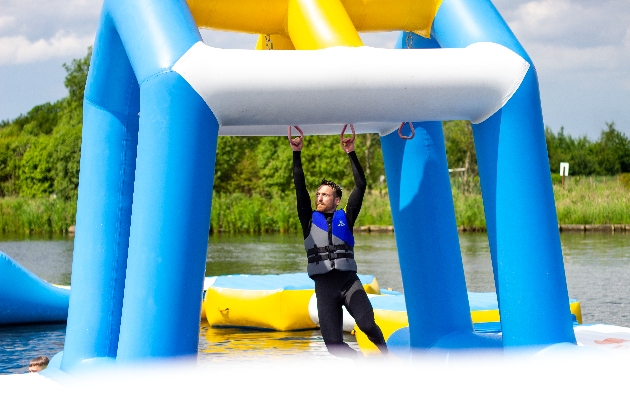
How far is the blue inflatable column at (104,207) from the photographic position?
4.85 metres

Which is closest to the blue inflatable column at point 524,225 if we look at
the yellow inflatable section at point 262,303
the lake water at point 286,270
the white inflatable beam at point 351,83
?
the white inflatable beam at point 351,83

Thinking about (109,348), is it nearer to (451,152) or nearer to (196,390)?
(196,390)

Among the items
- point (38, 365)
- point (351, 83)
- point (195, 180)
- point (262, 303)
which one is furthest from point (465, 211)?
point (195, 180)

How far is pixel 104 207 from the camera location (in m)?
4.90

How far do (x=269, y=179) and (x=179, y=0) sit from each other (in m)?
29.6

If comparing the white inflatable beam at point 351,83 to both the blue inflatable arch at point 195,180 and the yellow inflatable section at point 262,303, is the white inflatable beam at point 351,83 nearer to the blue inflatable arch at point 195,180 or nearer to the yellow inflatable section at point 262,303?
the blue inflatable arch at point 195,180

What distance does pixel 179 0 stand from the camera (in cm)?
435

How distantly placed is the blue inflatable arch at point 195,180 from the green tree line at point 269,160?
80.3 ft

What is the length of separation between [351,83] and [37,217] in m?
25.7

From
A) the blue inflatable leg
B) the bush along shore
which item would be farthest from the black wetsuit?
the bush along shore

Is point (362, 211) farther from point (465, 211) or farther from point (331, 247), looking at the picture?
point (331, 247)

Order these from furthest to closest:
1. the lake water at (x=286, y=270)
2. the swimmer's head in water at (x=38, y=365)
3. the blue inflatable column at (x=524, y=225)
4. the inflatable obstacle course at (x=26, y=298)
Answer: the inflatable obstacle course at (x=26, y=298) < the lake water at (x=286, y=270) < the swimmer's head in water at (x=38, y=365) < the blue inflatable column at (x=524, y=225)

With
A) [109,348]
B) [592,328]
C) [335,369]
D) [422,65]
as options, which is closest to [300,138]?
[422,65]

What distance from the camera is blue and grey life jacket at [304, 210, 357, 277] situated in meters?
4.59
